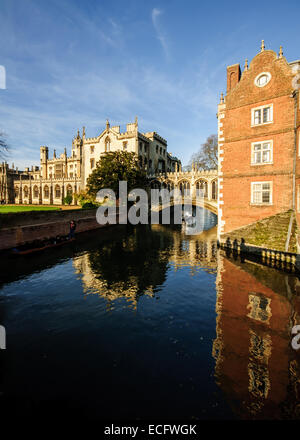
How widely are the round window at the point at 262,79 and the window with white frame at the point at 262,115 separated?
1803 mm

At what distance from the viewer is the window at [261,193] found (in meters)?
17.1

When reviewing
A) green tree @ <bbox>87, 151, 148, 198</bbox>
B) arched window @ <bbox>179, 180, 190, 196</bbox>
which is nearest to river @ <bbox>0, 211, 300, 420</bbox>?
green tree @ <bbox>87, 151, 148, 198</bbox>

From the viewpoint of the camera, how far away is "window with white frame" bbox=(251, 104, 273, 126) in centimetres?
1670

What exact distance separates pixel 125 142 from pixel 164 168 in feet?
48.3

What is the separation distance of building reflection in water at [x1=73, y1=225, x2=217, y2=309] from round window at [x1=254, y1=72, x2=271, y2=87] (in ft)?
46.1

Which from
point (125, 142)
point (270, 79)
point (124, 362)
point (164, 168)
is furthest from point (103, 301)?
point (164, 168)

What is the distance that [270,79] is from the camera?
654 inches

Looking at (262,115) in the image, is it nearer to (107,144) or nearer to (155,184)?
(155,184)

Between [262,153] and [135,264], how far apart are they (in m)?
13.4

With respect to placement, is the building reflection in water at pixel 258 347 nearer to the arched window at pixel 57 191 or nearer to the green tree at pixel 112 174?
the green tree at pixel 112 174

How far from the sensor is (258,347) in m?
6.62

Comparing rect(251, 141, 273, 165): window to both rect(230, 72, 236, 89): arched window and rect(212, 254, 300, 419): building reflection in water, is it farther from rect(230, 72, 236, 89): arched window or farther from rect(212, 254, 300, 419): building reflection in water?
rect(212, 254, 300, 419): building reflection in water

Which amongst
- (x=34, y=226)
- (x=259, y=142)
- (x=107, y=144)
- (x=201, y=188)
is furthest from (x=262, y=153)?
(x=107, y=144)
